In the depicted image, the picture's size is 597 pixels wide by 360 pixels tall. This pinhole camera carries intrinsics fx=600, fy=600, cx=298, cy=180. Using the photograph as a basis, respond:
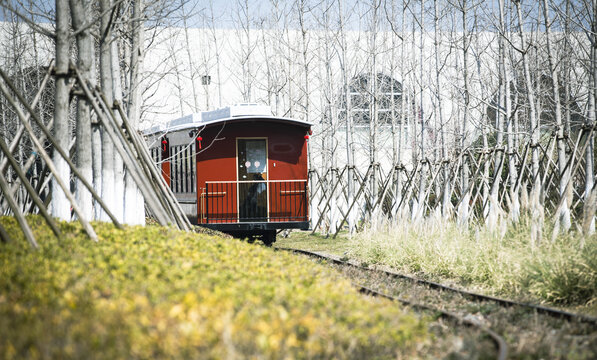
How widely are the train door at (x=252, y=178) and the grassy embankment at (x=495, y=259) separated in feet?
7.96

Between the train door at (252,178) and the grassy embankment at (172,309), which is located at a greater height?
the train door at (252,178)

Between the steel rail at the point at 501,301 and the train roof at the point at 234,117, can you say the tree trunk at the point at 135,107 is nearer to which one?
the train roof at the point at 234,117

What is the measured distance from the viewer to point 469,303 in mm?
7375

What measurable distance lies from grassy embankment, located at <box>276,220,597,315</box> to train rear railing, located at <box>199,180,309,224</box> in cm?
186

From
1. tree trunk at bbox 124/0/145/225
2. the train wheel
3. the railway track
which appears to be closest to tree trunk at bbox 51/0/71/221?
tree trunk at bbox 124/0/145/225

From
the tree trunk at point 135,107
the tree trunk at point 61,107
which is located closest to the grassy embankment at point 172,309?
the tree trunk at point 61,107

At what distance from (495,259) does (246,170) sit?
A: 6.78 m

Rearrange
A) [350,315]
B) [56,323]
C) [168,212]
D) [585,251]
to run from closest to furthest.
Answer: [56,323] < [350,315] < [585,251] < [168,212]

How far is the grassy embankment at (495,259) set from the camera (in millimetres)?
7129

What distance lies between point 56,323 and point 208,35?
27.2 metres

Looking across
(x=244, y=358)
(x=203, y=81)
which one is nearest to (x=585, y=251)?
(x=244, y=358)

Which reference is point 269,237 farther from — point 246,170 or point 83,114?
point 83,114

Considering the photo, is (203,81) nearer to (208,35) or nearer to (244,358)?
(208,35)

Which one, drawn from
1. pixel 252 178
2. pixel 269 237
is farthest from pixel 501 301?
pixel 269 237
